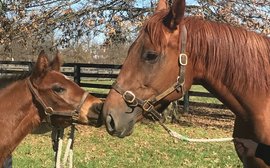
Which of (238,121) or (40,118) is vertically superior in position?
(238,121)

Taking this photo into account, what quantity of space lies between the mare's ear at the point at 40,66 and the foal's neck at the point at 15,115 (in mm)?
147

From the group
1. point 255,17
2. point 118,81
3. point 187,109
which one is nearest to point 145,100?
point 118,81

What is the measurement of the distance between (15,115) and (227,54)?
89.8 inches

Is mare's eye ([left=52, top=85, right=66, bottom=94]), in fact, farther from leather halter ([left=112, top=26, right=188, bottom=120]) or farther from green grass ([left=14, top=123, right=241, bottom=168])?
green grass ([left=14, top=123, right=241, bottom=168])

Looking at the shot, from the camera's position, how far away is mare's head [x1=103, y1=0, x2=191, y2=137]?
271 centimetres

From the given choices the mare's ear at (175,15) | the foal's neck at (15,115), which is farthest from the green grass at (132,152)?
the mare's ear at (175,15)

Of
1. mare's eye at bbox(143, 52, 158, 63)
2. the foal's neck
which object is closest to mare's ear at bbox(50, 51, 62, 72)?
the foal's neck

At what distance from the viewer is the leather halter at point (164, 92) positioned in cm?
270

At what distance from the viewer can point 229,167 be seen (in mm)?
6633

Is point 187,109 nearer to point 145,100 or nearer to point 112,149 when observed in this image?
point 112,149

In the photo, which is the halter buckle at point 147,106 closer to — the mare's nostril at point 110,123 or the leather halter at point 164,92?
the leather halter at point 164,92

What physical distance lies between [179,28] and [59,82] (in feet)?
6.13

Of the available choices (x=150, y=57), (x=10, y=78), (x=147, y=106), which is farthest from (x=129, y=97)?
(x=10, y=78)

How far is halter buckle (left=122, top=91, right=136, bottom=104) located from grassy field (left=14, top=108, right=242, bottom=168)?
4.16 m
